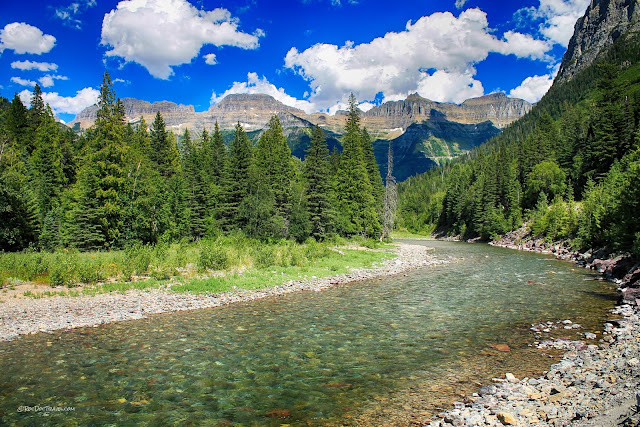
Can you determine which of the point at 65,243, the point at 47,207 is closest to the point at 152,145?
the point at 47,207

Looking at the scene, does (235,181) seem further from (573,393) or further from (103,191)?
(573,393)

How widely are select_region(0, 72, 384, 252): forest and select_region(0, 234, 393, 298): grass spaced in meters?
7.55

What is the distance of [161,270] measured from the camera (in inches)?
971

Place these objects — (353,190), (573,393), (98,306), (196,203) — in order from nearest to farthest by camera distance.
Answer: (573,393) < (98,306) < (196,203) < (353,190)

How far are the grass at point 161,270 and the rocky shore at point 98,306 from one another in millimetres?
929

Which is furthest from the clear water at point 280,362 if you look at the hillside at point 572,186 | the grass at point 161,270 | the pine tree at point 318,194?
the pine tree at point 318,194

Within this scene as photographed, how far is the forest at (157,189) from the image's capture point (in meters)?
33.6

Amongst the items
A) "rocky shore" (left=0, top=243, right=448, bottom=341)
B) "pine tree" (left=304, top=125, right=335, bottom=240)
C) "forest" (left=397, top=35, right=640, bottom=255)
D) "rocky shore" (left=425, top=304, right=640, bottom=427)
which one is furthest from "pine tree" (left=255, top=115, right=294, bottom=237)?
"rocky shore" (left=425, top=304, right=640, bottom=427)

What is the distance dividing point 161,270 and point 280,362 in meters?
16.7

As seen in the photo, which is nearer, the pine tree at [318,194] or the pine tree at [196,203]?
the pine tree at [318,194]

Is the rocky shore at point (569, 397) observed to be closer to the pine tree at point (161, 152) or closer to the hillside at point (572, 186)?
the hillside at point (572, 186)

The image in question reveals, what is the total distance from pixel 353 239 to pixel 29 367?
4465 centimetres

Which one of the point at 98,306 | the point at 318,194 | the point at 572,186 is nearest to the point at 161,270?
the point at 98,306

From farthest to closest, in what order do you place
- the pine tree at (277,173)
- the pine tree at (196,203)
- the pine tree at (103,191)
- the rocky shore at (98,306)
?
1. the pine tree at (277,173)
2. the pine tree at (196,203)
3. the pine tree at (103,191)
4. the rocky shore at (98,306)
